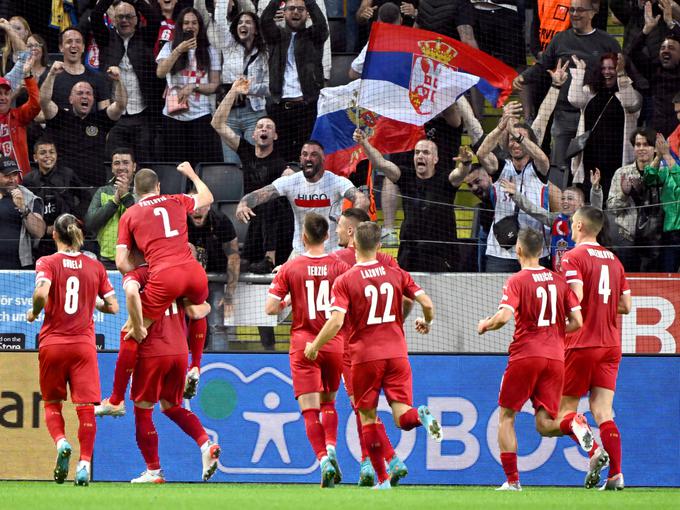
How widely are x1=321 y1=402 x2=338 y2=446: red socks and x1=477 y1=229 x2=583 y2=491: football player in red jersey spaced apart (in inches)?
53.6

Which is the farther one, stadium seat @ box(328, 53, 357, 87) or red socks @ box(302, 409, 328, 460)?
stadium seat @ box(328, 53, 357, 87)

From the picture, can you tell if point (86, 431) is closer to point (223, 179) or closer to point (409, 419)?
A: point (409, 419)

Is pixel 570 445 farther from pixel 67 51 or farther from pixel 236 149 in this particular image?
pixel 67 51

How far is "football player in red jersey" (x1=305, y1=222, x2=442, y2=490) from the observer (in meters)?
Result: 9.47

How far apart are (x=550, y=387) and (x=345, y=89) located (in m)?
6.34

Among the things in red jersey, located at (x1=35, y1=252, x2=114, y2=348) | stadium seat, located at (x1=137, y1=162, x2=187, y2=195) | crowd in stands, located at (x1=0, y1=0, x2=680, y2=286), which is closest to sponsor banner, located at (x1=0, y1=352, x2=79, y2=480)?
red jersey, located at (x1=35, y1=252, x2=114, y2=348)

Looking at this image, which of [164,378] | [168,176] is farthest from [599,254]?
[168,176]

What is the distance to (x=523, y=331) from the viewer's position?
998 centimetres

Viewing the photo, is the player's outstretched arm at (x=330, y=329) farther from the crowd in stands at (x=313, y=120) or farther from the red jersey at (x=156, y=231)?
the crowd in stands at (x=313, y=120)

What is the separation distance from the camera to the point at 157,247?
1010 centimetres

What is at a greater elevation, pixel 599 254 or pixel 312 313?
pixel 599 254

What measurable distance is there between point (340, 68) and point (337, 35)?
71 centimetres

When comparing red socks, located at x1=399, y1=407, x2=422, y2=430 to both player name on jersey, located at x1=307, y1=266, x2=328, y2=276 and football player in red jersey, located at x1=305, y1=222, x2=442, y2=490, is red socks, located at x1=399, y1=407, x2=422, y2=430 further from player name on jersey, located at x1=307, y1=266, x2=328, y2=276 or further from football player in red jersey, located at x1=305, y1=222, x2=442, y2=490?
player name on jersey, located at x1=307, y1=266, x2=328, y2=276

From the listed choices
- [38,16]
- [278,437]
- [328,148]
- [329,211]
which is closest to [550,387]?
[278,437]
